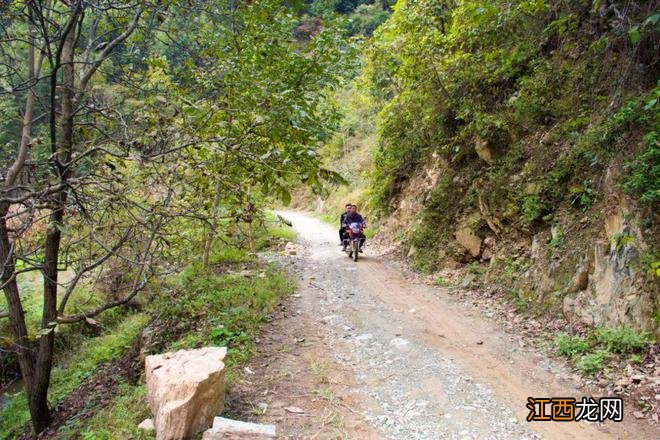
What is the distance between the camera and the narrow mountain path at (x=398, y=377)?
3.75 metres

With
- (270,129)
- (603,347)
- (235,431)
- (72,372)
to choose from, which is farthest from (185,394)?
→ (72,372)

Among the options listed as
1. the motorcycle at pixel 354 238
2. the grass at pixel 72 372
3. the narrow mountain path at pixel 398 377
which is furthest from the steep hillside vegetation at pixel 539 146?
the grass at pixel 72 372

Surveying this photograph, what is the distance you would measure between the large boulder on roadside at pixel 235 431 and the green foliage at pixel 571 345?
382cm

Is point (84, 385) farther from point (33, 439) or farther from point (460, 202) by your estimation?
point (460, 202)

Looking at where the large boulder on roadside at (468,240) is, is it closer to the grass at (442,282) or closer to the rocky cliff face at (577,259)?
the rocky cliff face at (577,259)

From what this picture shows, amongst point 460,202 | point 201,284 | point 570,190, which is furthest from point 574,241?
point 201,284

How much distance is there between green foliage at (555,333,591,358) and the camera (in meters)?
4.88

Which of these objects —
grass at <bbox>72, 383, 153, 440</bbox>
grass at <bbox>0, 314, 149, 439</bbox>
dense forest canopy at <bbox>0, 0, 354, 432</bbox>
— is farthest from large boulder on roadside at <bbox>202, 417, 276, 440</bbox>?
grass at <bbox>0, 314, 149, 439</bbox>

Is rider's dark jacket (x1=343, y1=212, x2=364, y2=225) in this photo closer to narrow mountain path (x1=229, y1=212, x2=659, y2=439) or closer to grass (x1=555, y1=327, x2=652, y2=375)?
narrow mountain path (x1=229, y1=212, x2=659, y2=439)

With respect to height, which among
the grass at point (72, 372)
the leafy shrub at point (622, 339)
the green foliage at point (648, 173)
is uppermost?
the green foliage at point (648, 173)

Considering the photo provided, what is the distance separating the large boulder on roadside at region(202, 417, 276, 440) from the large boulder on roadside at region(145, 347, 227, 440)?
32 centimetres

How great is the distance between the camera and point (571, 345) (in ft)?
16.3

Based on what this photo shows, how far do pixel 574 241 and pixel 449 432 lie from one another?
3.92m

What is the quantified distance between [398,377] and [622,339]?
2640 mm
